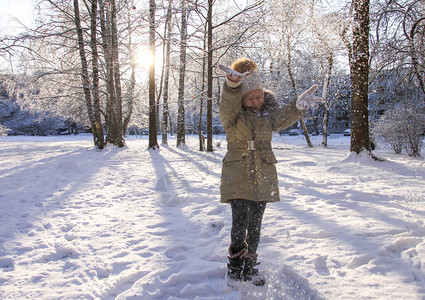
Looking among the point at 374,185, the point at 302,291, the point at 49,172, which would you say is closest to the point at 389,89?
the point at 374,185

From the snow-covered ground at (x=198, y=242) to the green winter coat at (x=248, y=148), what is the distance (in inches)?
29.5

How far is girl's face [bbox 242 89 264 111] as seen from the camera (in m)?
2.02

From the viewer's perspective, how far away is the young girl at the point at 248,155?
1983 millimetres

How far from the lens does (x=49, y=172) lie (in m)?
7.22

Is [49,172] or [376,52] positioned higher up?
[376,52]

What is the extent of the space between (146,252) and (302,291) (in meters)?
1.54

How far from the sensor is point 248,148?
6.67ft

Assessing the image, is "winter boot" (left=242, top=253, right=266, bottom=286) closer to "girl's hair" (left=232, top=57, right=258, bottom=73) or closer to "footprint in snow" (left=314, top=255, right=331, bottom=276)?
"footprint in snow" (left=314, top=255, right=331, bottom=276)

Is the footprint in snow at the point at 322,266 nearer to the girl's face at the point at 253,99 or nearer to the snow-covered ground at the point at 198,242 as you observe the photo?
the snow-covered ground at the point at 198,242

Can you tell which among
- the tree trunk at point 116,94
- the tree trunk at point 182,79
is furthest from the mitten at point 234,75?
the tree trunk at point 116,94

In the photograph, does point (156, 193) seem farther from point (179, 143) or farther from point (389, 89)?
point (179, 143)

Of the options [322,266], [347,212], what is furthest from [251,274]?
[347,212]

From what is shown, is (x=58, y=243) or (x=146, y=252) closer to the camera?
(x=146, y=252)

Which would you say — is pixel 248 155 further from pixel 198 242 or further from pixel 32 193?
pixel 32 193
